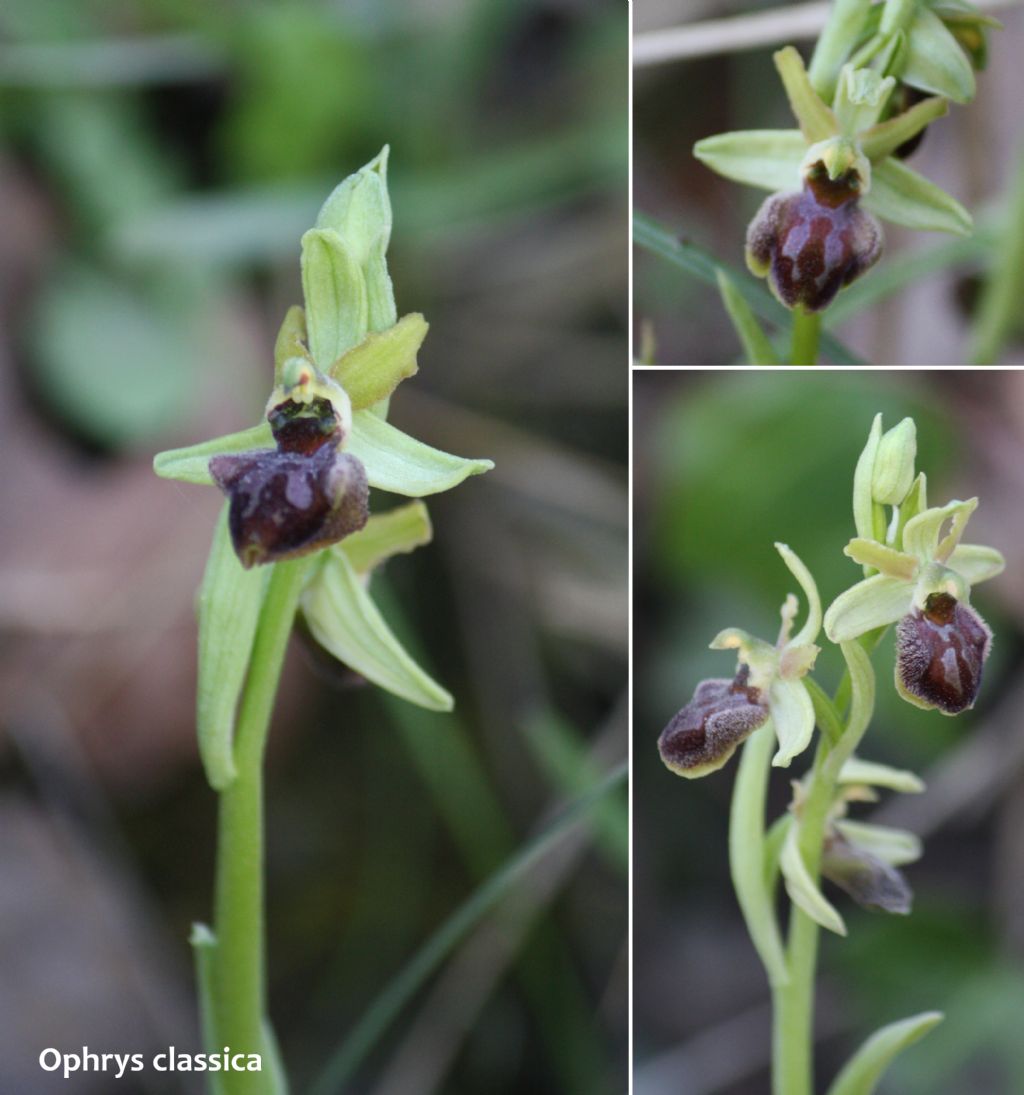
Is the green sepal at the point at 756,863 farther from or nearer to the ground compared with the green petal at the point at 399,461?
nearer to the ground

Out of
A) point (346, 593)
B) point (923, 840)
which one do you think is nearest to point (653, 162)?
point (923, 840)

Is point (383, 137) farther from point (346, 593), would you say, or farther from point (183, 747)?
point (346, 593)

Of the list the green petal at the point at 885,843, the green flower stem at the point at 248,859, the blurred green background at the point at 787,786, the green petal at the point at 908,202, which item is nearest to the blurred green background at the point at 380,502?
the blurred green background at the point at 787,786

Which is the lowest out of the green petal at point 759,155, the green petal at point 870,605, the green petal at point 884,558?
the green petal at point 870,605

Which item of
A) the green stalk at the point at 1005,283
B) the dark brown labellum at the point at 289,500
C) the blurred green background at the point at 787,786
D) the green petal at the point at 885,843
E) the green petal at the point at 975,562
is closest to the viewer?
the dark brown labellum at the point at 289,500

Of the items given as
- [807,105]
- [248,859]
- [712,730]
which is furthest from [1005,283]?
[248,859]

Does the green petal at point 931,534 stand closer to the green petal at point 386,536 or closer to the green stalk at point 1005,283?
→ the green petal at point 386,536
